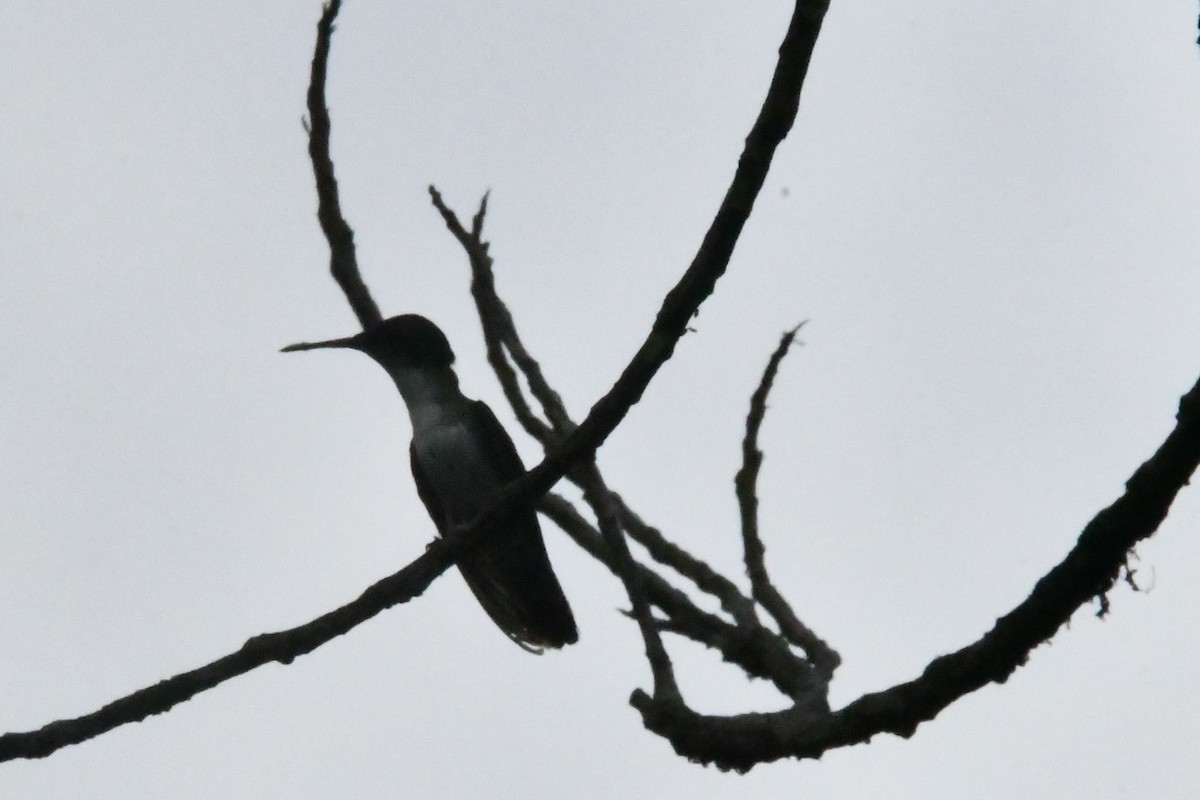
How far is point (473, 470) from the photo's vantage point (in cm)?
816

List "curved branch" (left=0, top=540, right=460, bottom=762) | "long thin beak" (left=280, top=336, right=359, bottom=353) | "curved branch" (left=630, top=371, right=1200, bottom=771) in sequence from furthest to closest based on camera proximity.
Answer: "long thin beak" (left=280, top=336, right=359, bottom=353)
"curved branch" (left=0, top=540, right=460, bottom=762)
"curved branch" (left=630, top=371, right=1200, bottom=771)

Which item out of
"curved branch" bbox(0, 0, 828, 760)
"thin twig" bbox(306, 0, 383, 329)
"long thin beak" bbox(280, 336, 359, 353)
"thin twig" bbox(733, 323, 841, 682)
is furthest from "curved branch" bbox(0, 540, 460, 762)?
"long thin beak" bbox(280, 336, 359, 353)

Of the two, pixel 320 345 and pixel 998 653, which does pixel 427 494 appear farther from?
pixel 998 653

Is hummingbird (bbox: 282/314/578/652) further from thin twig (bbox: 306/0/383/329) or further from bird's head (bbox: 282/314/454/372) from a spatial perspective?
thin twig (bbox: 306/0/383/329)

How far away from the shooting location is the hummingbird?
816 cm

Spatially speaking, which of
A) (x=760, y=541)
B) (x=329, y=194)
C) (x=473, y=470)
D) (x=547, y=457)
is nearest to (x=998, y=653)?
(x=547, y=457)

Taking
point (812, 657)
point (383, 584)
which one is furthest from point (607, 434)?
point (812, 657)

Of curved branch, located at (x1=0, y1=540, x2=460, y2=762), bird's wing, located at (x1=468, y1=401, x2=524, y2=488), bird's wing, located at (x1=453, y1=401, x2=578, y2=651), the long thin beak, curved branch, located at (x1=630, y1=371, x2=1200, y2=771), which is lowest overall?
curved branch, located at (x1=630, y1=371, x2=1200, y2=771)

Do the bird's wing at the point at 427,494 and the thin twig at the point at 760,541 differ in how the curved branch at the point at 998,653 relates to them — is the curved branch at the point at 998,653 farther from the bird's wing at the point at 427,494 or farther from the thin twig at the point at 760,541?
the bird's wing at the point at 427,494

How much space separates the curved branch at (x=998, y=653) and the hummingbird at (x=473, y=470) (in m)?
4.50

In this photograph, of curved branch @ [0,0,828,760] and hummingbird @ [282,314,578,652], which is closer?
curved branch @ [0,0,828,760]

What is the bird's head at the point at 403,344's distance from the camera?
798 centimetres

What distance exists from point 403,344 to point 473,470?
2.72ft

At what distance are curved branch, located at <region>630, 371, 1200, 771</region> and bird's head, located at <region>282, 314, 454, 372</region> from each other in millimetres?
4653
